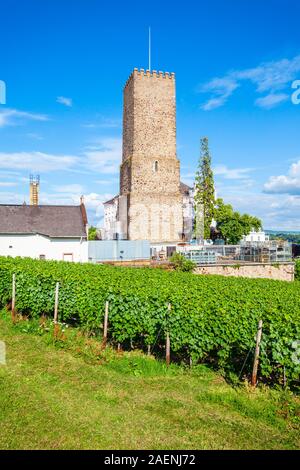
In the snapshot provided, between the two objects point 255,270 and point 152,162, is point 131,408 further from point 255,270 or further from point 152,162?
point 152,162

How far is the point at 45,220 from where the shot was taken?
109 feet

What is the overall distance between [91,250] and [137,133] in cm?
1669

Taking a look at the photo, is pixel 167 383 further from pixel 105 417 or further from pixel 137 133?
pixel 137 133

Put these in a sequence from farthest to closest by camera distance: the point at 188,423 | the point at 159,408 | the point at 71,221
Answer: the point at 71,221 < the point at 159,408 < the point at 188,423

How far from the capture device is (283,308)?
925 centimetres

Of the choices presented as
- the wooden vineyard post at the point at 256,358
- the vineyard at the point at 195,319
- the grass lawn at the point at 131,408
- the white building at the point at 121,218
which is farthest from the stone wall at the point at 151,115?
the wooden vineyard post at the point at 256,358

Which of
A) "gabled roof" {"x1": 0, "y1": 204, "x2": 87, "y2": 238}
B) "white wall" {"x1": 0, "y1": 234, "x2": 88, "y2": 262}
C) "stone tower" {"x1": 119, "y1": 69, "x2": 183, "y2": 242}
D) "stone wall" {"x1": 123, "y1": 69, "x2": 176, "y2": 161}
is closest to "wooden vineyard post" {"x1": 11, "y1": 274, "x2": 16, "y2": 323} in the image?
"white wall" {"x1": 0, "y1": 234, "x2": 88, "y2": 262}

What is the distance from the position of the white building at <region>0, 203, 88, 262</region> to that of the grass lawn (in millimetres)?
21737

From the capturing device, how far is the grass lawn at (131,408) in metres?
6.18

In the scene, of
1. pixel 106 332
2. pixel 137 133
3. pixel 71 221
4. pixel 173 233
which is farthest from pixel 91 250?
pixel 106 332

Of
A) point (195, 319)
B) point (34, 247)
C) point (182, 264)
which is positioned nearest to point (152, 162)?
point (182, 264)

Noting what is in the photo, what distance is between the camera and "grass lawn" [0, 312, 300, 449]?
6.18 metres

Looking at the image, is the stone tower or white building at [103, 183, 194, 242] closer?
the stone tower

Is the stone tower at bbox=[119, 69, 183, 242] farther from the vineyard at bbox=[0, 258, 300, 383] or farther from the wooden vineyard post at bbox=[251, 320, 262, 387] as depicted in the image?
the wooden vineyard post at bbox=[251, 320, 262, 387]
